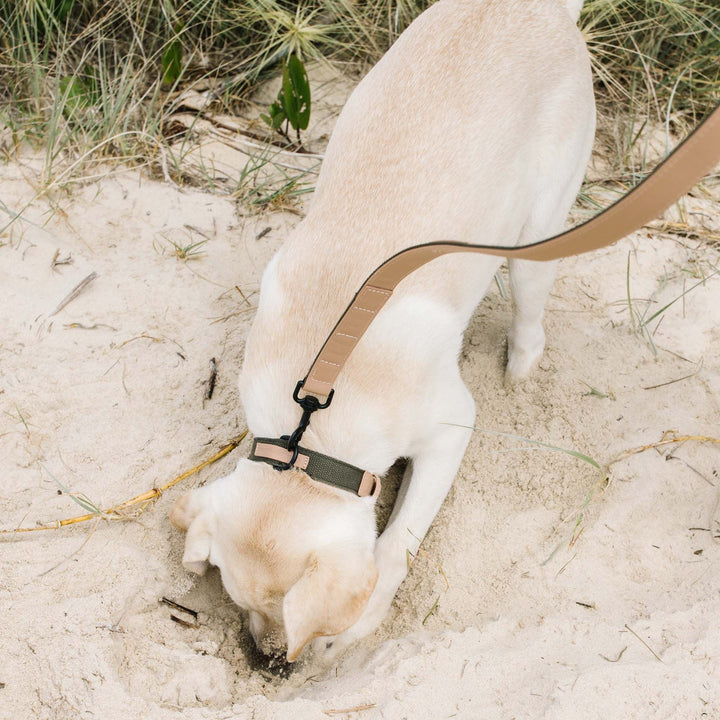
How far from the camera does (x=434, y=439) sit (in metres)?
2.63

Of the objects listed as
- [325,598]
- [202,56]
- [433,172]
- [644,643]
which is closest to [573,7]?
[433,172]

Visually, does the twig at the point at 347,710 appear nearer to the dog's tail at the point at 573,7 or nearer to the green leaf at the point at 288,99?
the dog's tail at the point at 573,7

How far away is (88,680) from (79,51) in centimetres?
372

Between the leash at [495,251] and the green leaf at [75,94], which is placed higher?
Result: the leash at [495,251]

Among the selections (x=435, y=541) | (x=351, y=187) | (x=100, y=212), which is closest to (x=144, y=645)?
(x=435, y=541)

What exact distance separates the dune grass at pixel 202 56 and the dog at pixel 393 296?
166cm

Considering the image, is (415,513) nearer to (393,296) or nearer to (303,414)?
(303,414)

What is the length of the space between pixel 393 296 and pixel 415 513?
75cm

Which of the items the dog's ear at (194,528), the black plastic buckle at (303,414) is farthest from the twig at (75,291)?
the black plastic buckle at (303,414)

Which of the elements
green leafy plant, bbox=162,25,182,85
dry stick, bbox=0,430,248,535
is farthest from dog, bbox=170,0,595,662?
green leafy plant, bbox=162,25,182,85

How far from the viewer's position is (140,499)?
282cm

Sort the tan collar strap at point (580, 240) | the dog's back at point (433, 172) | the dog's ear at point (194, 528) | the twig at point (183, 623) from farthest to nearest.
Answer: the twig at point (183, 623)
the dog's back at point (433, 172)
the dog's ear at point (194, 528)
the tan collar strap at point (580, 240)

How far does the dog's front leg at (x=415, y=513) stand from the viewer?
255 centimetres

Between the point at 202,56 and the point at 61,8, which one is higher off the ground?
the point at 61,8
